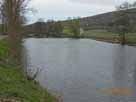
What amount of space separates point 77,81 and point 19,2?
57.1 ft

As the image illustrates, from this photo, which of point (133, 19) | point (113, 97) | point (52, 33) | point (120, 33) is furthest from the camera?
point (52, 33)

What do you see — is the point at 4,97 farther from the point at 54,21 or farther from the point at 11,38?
the point at 54,21

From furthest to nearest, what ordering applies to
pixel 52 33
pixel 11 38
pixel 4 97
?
pixel 52 33, pixel 11 38, pixel 4 97

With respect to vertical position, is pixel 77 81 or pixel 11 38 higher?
pixel 11 38

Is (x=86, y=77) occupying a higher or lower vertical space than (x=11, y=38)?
lower

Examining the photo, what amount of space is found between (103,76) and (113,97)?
11627mm

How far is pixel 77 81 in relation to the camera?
34125 mm

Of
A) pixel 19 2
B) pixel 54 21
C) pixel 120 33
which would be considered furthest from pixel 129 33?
pixel 19 2

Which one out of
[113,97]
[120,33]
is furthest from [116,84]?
[120,33]

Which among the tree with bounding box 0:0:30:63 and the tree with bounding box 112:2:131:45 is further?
the tree with bounding box 112:2:131:45

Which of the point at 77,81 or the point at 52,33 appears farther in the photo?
the point at 52,33

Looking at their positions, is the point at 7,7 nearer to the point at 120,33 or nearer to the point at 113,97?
the point at 113,97

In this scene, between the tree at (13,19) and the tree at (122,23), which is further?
the tree at (122,23)

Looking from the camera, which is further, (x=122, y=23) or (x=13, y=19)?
(x=122, y=23)
